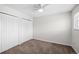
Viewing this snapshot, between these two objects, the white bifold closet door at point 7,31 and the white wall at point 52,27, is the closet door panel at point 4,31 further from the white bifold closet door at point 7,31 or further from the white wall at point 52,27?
the white wall at point 52,27

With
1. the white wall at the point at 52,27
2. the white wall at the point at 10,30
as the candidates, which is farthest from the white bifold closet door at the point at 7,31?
the white wall at the point at 52,27

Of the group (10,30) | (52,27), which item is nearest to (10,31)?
(10,30)

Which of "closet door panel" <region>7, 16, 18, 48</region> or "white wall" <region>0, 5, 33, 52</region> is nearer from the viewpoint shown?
"white wall" <region>0, 5, 33, 52</region>

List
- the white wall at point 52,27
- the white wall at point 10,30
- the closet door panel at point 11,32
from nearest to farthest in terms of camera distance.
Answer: the white wall at point 52,27 < the white wall at point 10,30 < the closet door panel at point 11,32

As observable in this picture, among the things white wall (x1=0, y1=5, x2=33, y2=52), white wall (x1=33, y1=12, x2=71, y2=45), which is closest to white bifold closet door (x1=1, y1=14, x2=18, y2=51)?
white wall (x1=0, y1=5, x2=33, y2=52)

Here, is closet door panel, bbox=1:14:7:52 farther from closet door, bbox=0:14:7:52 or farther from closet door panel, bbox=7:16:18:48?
closet door panel, bbox=7:16:18:48

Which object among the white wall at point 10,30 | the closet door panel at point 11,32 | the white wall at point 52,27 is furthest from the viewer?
the closet door panel at point 11,32

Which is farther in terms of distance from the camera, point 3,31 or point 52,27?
point 3,31

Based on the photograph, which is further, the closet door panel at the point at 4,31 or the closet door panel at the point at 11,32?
the closet door panel at the point at 11,32

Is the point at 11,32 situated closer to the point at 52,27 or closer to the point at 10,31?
the point at 10,31

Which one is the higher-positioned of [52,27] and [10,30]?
[52,27]

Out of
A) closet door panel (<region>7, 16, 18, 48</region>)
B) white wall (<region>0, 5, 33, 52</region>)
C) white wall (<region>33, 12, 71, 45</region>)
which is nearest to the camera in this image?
white wall (<region>33, 12, 71, 45</region>)
